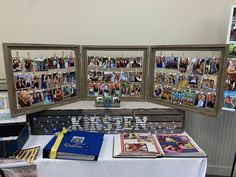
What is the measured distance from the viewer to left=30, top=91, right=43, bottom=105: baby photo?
1.17 m

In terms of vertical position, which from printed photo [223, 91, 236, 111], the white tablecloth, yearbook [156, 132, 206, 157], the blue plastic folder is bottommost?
the white tablecloth

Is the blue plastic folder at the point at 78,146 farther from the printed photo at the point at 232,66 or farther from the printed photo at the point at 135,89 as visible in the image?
the printed photo at the point at 232,66

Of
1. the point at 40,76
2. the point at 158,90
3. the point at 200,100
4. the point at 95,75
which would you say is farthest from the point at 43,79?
the point at 200,100

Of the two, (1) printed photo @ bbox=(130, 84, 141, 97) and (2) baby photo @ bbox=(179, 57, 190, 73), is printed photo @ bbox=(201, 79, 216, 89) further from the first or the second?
(1) printed photo @ bbox=(130, 84, 141, 97)

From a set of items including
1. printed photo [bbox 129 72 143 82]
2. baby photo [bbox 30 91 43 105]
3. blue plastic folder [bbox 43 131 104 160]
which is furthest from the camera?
printed photo [bbox 129 72 143 82]

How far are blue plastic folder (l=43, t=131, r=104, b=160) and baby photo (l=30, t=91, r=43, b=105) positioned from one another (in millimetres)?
276

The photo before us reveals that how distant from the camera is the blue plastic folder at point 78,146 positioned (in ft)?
3.11

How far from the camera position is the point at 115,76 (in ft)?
4.56

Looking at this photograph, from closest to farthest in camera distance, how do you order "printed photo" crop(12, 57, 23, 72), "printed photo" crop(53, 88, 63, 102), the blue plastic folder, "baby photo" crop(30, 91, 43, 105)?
the blue plastic folder < "printed photo" crop(12, 57, 23, 72) < "baby photo" crop(30, 91, 43, 105) < "printed photo" crop(53, 88, 63, 102)

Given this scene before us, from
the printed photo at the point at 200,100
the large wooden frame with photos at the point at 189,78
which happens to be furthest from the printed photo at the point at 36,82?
the printed photo at the point at 200,100

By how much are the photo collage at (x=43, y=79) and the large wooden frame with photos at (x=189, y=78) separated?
0.60 m

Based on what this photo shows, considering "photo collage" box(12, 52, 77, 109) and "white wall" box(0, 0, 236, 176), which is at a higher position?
"white wall" box(0, 0, 236, 176)

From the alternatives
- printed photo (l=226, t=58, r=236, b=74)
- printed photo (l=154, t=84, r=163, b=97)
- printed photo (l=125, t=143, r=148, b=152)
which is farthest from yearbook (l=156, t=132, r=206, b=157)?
printed photo (l=226, t=58, r=236, b=74)

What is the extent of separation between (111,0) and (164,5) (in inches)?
16.5
